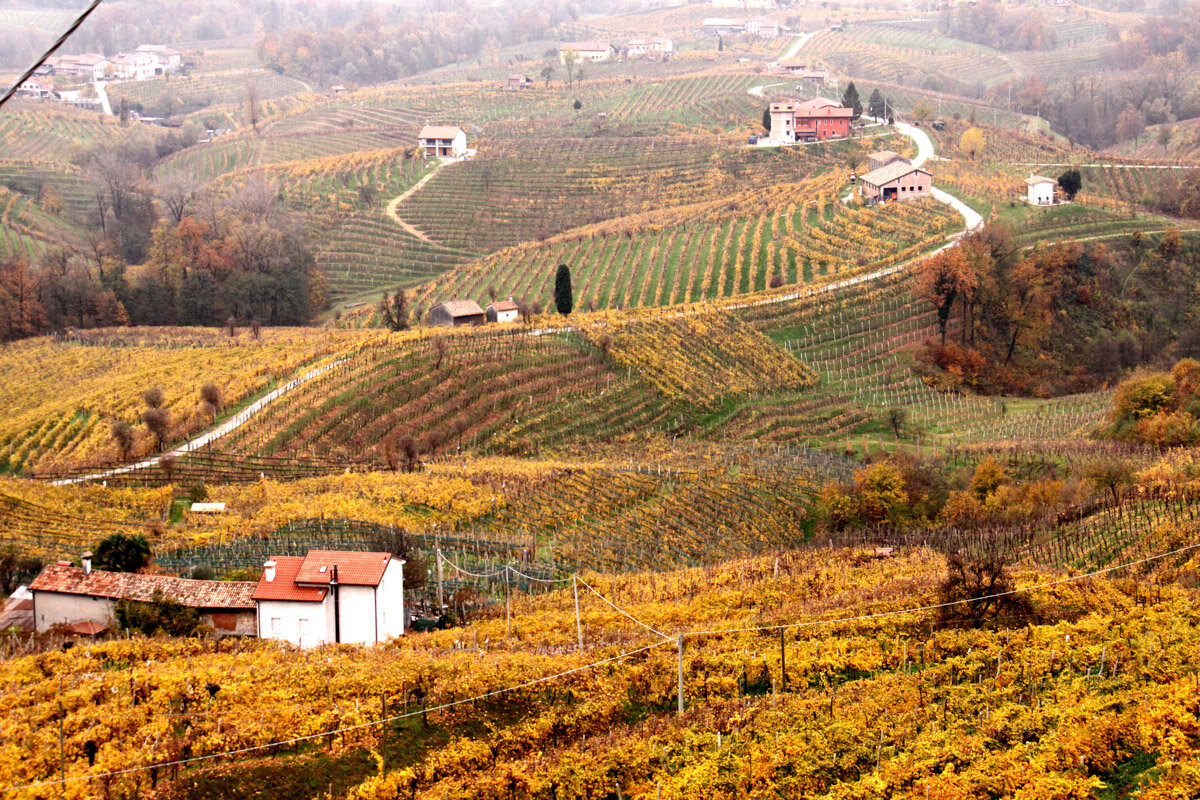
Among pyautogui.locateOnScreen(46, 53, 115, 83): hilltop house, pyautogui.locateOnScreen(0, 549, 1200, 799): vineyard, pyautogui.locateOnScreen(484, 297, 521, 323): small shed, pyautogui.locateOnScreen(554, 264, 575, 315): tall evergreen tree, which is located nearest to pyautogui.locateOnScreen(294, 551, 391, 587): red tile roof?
pyautogui.locateOnScreen(0, 549, 1200, 799): vineyard

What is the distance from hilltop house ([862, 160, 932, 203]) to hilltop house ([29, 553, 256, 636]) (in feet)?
197

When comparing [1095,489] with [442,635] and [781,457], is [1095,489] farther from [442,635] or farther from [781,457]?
[442,635]

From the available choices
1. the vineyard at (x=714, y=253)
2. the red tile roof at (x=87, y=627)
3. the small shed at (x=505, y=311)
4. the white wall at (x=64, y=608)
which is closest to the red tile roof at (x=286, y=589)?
the red tile roof at (x=87, y=627)

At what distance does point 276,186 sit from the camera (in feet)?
313

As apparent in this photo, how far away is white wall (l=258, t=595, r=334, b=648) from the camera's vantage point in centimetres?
2461

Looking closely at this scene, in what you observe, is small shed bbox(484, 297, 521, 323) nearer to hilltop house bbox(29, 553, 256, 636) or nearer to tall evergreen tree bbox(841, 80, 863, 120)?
hilltop house bbox(29, 553, 256, 636)

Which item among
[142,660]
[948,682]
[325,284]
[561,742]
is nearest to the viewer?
[561,742]

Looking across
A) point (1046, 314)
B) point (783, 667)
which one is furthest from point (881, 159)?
point (783, 667)

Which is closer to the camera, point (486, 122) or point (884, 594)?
point (884, 594)

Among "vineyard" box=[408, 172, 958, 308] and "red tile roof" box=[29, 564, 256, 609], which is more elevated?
"red tile roof" box=[29, 564, 256, 609]

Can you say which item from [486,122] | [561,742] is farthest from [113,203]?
[561,742]

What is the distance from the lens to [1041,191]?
74.7 meters

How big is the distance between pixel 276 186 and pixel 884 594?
79541 millimetres

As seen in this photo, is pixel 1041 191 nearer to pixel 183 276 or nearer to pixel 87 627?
pixel 183 276
